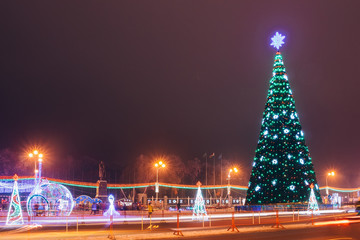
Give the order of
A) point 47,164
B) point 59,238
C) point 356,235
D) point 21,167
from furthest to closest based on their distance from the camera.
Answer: point 47,164 → point 21,167 → point 356,235 → point 59,238

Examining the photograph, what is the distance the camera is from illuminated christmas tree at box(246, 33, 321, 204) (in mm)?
41094

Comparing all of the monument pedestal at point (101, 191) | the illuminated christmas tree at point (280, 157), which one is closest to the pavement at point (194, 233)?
the illuminated christmas tree at point (280, 157)

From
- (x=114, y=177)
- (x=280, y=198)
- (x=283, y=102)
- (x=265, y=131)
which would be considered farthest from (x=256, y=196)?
(x=114, y=177)

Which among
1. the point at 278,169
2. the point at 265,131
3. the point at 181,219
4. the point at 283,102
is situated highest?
the point at 283,102

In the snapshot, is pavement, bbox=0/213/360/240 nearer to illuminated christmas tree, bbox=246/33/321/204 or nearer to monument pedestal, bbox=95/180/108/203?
illuminated christmas tree, bbox=246/33/321/204

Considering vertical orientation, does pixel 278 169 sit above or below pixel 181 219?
above

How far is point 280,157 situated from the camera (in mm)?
41656

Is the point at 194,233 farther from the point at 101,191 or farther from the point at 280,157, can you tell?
the point at 101,191

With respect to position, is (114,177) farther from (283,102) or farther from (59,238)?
(59,238)

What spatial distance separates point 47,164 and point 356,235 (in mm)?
74528

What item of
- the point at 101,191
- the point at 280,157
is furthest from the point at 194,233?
the point at 101,191

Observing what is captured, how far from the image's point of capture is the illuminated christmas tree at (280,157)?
41094 mm

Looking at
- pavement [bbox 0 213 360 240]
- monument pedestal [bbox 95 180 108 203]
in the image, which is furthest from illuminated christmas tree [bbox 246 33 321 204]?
monument pedestal [bbox 95 180 108 203]

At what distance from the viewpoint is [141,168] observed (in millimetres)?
83938
